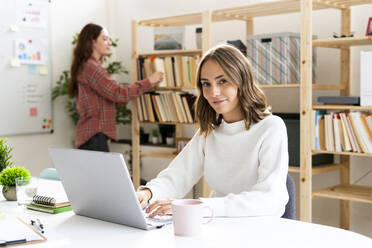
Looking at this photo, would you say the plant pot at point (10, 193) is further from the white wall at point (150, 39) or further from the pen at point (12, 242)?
the white wall at point (150, 39)

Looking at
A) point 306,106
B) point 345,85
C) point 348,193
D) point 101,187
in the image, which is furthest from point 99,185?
point 345,85

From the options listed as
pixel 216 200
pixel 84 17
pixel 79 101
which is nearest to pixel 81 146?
pixel 79 101

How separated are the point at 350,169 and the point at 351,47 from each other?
0.81m

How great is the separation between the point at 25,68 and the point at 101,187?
2889mm

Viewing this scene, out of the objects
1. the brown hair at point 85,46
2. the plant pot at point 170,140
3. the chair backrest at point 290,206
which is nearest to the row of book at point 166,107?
the plant pot at point 170,140

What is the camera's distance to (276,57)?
10.6ft

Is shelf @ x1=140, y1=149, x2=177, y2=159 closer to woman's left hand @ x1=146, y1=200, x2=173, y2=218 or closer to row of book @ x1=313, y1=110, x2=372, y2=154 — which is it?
row of book @ x1=313, y1=110, x2=372, y2=154

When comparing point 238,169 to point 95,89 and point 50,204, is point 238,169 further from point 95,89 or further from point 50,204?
point 95,89

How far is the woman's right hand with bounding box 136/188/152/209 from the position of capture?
1.70 meters

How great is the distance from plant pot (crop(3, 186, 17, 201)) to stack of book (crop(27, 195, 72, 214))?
0.14 metres

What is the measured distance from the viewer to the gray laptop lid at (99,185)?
1377 millimetres

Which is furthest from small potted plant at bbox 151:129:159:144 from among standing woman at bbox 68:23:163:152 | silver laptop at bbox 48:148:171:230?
silver laptop at bbox 48:148:171:230

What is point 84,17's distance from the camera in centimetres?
457

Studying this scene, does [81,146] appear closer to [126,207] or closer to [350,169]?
[350,169]
